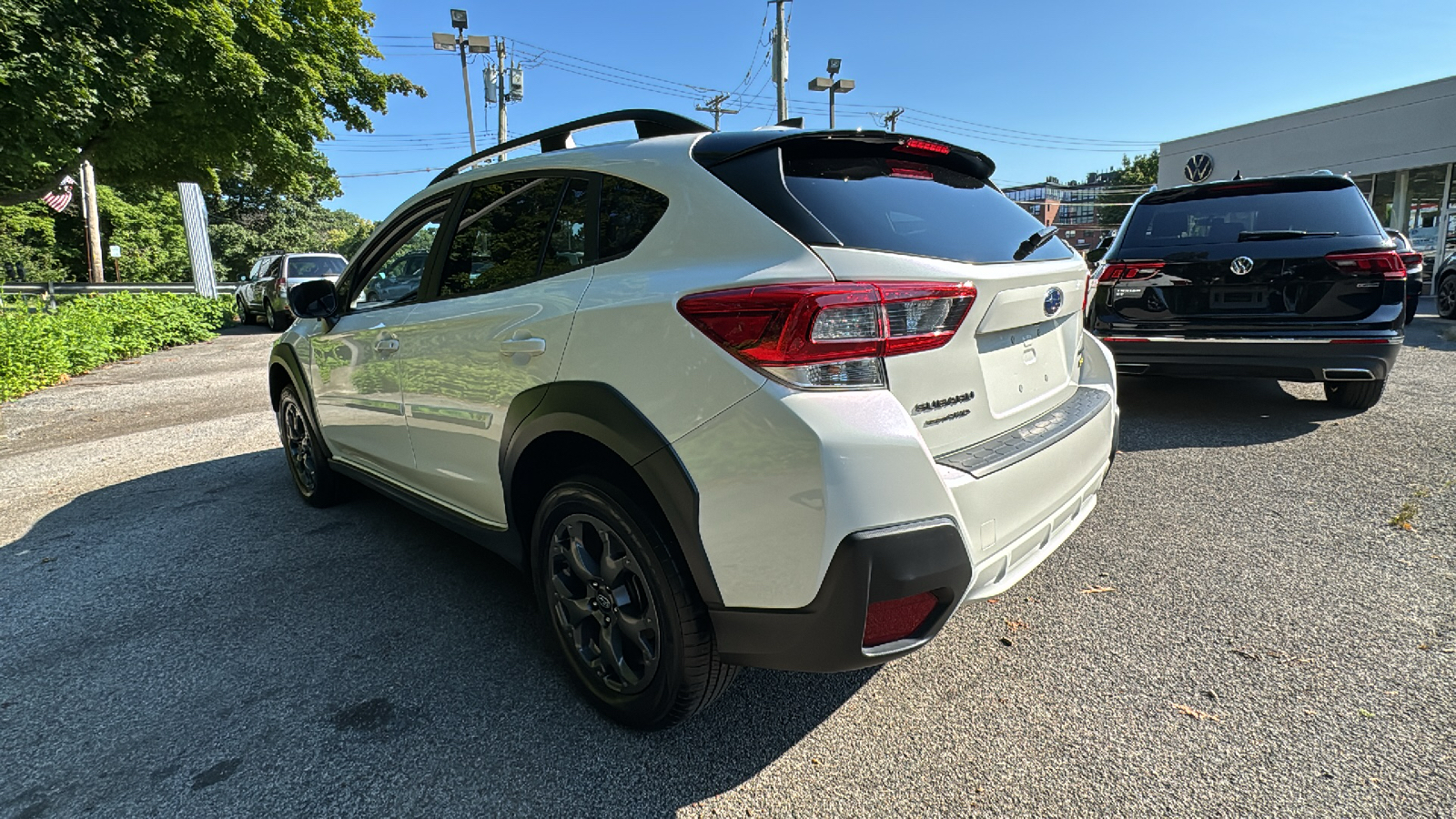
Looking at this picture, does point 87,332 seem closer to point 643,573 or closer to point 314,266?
point 314,266

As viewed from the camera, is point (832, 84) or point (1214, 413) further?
point (832, 84)

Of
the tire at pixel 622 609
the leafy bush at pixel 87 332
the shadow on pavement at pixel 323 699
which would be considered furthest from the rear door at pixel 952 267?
the leafy bush at pixel 87 332

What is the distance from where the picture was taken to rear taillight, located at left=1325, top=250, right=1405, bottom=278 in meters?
4.58

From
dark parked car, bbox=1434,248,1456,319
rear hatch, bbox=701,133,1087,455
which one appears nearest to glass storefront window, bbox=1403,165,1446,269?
dark parked car, bbox=1434,248,1456,319

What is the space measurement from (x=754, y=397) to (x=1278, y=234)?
4.83 m

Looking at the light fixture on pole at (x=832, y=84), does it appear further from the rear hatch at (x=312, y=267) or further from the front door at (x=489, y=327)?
the front door at (x=489, y=327)

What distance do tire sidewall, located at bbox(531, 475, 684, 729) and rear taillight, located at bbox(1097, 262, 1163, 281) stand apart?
4556mm

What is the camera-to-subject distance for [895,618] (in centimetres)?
176

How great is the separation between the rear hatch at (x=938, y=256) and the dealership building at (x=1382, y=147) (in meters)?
19.6

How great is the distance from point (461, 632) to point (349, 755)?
70 centimetres

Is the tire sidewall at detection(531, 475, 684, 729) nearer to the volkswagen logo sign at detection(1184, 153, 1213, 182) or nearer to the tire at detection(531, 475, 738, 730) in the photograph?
the tire at detection(531, 475, 738, 730)

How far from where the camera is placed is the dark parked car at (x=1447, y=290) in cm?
1190

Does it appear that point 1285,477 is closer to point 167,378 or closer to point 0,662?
point 0,662

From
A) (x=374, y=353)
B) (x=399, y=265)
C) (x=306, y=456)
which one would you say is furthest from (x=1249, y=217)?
(x=306, y=456)
